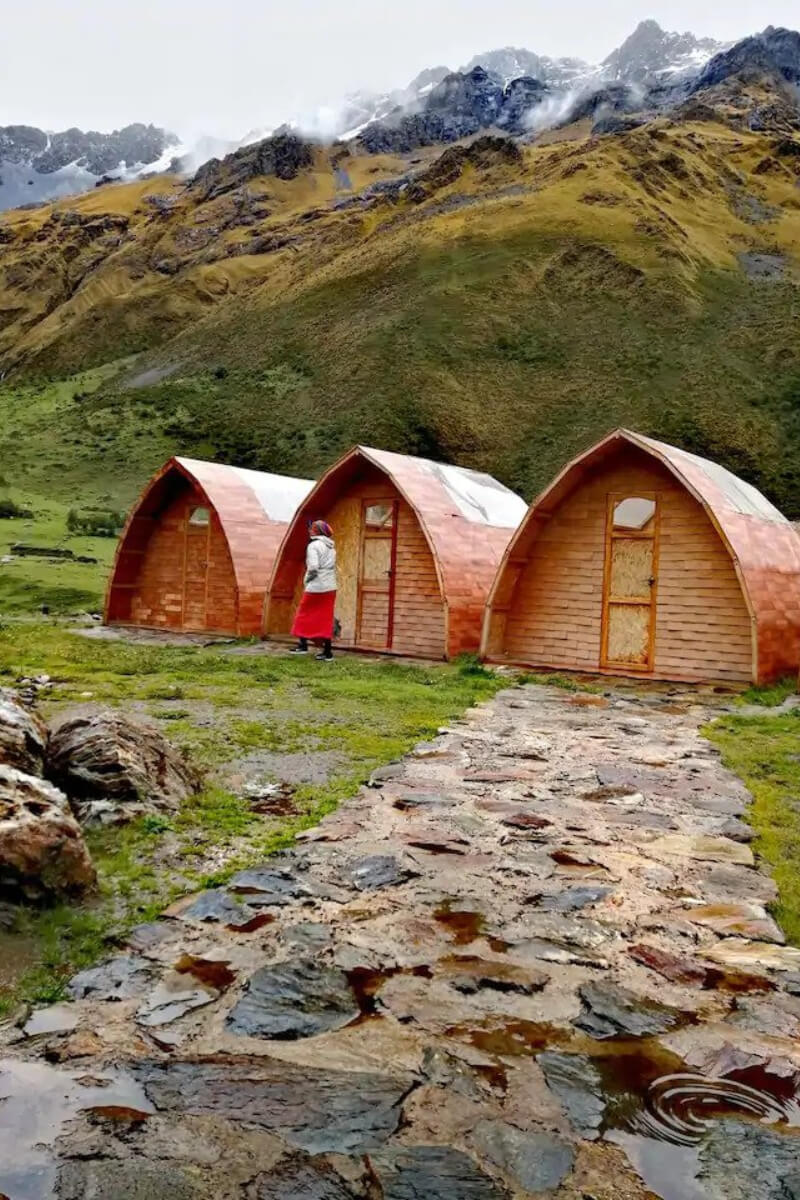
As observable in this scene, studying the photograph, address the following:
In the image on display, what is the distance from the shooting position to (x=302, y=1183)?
2.58 m

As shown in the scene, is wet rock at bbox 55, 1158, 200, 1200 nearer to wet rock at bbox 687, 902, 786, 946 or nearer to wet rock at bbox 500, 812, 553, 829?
wet rock at bbox 687, 902, 786, 946

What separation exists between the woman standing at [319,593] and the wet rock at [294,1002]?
1140 cm

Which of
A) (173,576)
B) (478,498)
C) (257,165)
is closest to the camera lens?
(478,498)

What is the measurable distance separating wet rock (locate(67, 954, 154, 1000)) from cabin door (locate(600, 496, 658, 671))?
11969 millimetres

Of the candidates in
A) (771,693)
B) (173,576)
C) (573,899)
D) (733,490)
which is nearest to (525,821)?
(573,899)

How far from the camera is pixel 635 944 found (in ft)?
14.0

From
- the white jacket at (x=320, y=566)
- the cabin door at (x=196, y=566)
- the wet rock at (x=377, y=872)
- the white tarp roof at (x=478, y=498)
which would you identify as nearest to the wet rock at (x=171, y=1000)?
the wet rock at (x=377, y=872)

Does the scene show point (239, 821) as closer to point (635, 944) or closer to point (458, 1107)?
point (635, 944)

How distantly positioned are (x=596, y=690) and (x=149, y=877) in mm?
9223

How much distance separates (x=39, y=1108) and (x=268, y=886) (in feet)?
6.34

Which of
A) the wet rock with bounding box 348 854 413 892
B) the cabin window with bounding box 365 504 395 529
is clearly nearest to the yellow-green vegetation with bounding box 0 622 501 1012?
the wet rock with bounding box 348 854 413 892

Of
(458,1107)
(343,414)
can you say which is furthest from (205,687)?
(343,414)

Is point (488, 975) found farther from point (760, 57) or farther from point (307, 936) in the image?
point (760, 57)

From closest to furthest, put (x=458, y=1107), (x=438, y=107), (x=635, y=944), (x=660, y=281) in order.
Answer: (x=458, y=1107)
(x=635, y=944)
(x=660, y=281)
(x=438, y=107)
